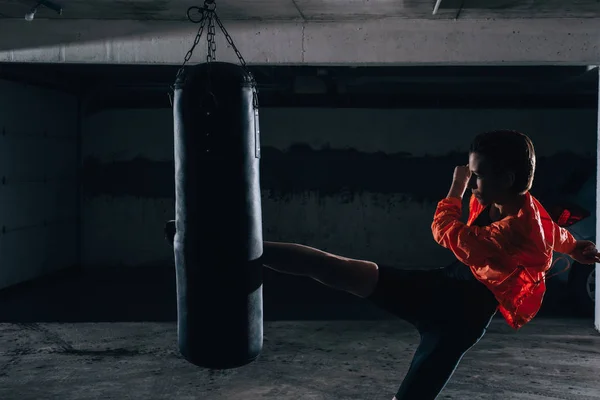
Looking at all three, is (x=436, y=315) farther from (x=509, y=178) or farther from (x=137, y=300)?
(x=137, y=300)

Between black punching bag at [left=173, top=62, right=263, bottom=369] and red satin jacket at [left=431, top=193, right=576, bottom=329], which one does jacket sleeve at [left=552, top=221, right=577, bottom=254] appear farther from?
black punching bag at [left=173, top=62, right=263, bottom=369]

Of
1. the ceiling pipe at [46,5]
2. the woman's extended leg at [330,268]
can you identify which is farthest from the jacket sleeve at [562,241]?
the ceiling pipe at [46,5]

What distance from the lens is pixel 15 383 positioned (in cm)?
508

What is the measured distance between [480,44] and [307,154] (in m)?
4.39

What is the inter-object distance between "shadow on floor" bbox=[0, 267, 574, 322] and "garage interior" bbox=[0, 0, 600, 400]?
0.18ft

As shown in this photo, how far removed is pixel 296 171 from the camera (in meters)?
10.7

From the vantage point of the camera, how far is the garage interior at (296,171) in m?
5.55

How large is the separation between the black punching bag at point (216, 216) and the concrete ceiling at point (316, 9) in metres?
2.71

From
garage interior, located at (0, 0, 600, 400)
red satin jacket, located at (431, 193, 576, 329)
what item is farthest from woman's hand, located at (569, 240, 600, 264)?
garage interior, located at (0, 0, 600, 400)

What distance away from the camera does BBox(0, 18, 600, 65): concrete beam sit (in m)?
6.68

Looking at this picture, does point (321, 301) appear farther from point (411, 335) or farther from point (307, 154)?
point (307, 154)

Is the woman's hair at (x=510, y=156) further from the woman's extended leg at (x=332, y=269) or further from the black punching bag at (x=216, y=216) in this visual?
the black punching bag at (x=216, y=216)

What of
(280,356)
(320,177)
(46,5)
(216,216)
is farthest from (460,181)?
(320,177)

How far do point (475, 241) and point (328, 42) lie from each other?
13.4ft
